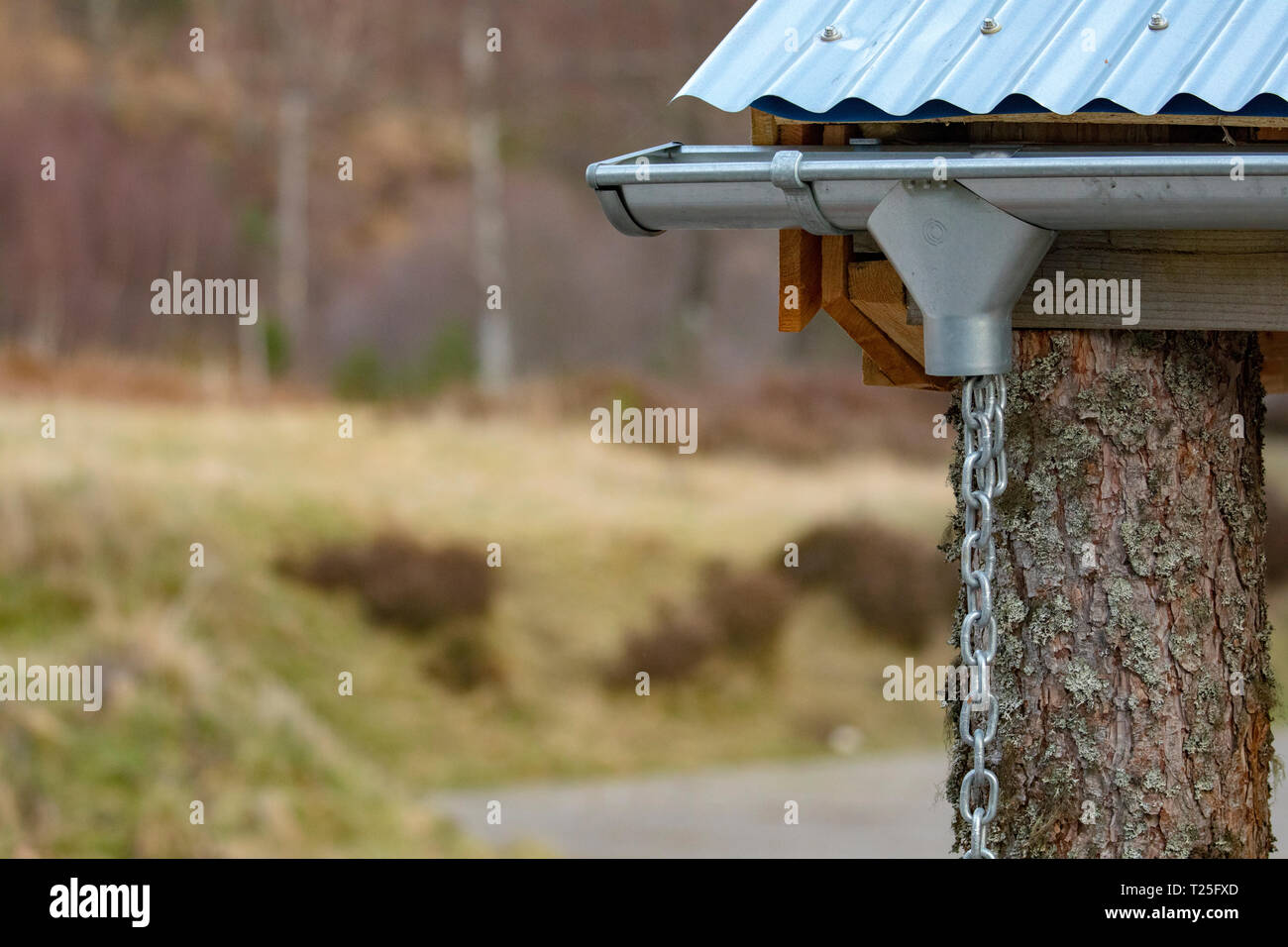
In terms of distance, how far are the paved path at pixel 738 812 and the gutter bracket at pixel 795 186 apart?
570 cm

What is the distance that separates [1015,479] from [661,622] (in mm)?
8716

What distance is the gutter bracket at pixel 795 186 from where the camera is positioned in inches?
85.2

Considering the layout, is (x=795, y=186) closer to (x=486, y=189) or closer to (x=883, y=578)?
(x=883, y=578)

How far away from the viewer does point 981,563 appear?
222 centimetres

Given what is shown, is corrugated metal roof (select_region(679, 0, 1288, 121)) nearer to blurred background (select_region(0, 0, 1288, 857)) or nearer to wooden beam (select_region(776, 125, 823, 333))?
wooden beam (select_region(776, 125, 823, 333))

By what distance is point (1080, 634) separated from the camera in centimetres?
248

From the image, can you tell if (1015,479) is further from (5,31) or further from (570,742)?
(5,31)

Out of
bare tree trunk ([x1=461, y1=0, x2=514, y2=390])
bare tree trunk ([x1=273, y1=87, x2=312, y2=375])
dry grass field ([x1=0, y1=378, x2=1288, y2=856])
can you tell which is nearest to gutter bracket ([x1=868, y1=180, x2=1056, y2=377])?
dry grass field ([x1=0, y1=378, x2=1288, y2=856])

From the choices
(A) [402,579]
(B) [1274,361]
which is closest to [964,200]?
(B) [1274,361]

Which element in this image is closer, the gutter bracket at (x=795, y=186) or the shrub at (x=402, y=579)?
the gutter bracket at (x=795, y=186)

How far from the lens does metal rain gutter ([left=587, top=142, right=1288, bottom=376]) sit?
2.02 m

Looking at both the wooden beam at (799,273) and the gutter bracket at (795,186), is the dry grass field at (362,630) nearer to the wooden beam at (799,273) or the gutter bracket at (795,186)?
the wooden beam at (799,273)

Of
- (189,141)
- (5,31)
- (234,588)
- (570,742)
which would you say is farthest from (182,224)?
(570,742)

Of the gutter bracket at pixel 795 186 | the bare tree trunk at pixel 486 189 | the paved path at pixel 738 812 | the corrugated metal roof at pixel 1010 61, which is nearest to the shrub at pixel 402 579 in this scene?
the paved path at pixel 738 812
